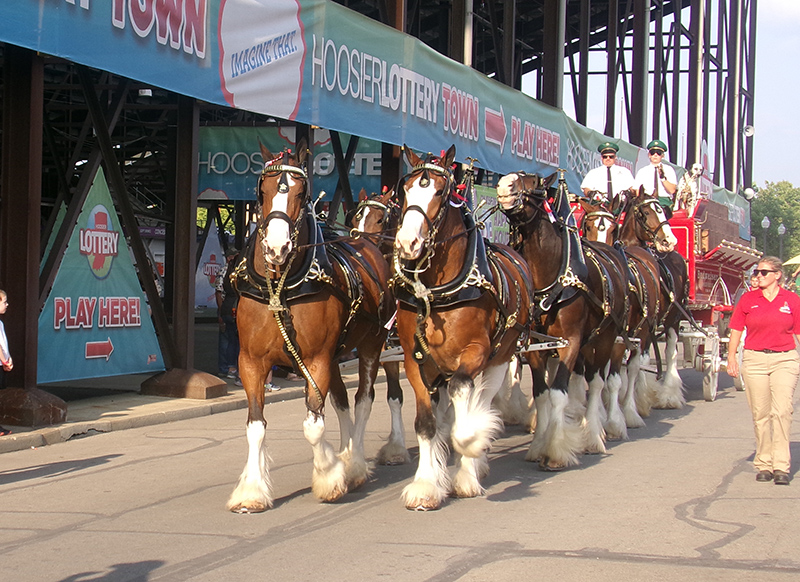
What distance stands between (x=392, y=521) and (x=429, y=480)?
1.55 ft

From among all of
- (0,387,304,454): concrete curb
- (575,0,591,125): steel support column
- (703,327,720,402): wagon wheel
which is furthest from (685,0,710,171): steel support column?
(0,387,304,454): concrete curb

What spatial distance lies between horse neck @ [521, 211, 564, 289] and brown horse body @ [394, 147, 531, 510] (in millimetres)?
1442

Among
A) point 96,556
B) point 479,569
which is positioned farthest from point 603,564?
point 96,556

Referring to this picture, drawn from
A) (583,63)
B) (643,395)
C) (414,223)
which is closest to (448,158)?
(414,223)

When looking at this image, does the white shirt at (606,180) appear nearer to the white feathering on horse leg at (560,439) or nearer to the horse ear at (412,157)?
the white feathering on horse leg at (560,439)

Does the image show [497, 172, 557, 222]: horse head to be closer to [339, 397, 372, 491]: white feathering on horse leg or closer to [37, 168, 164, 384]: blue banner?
[339, 397, 372, 491]: white feathering on horse leg

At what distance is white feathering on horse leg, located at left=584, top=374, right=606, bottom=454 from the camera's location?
9.22 metres

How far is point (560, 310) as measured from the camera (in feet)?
29.0

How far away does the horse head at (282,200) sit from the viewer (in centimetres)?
646

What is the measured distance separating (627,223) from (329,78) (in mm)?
4645

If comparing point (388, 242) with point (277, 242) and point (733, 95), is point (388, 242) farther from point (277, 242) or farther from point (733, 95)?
point (733, 95)

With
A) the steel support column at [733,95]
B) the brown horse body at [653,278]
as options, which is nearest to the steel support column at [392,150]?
the brown horse body at [653,278]

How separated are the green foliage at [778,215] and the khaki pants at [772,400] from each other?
7812cm

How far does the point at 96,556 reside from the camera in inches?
223
